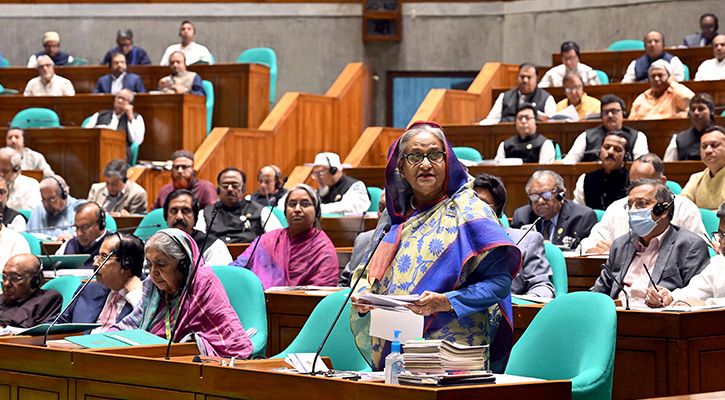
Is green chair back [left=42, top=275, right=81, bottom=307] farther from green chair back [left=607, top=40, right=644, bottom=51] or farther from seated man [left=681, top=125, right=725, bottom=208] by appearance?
green chair back [left=607, top=40, right=644, bottom=51]

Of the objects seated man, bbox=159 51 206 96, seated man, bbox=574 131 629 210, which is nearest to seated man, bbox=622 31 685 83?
seated man, bbox=574 131 629 210

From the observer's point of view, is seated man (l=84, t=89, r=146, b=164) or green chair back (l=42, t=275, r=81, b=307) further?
seated man (l=84, t=89, r=146, b=164)

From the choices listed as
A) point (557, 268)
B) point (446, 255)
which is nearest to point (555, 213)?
point (557, 268)

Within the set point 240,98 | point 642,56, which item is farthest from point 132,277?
point 642,56

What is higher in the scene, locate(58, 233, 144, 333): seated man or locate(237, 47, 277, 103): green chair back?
locate(237, 47, 277, 103): green chair back

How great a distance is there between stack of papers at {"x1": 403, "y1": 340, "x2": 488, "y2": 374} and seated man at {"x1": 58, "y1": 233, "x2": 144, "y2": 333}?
1575 millimetres

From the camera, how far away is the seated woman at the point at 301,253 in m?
4.12

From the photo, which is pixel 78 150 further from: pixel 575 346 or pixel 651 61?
pixel 575 346

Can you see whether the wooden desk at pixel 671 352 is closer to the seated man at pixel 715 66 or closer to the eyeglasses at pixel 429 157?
the eyeglasses at pixel 429 157

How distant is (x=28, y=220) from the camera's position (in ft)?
19.8

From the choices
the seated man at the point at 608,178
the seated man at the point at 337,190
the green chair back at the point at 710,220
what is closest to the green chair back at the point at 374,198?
the seated man at the point at 337,190

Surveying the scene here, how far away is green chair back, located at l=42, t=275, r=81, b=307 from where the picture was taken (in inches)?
141

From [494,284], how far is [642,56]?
6.31 m

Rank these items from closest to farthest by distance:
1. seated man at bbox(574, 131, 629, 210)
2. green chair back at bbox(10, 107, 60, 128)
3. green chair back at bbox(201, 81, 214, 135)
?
seated man at bbox(574, 131, 629, 210) → green chair back at bbox(10, 107, 60, 128) → green chair back at bbox(201, 81, 214, 135)
